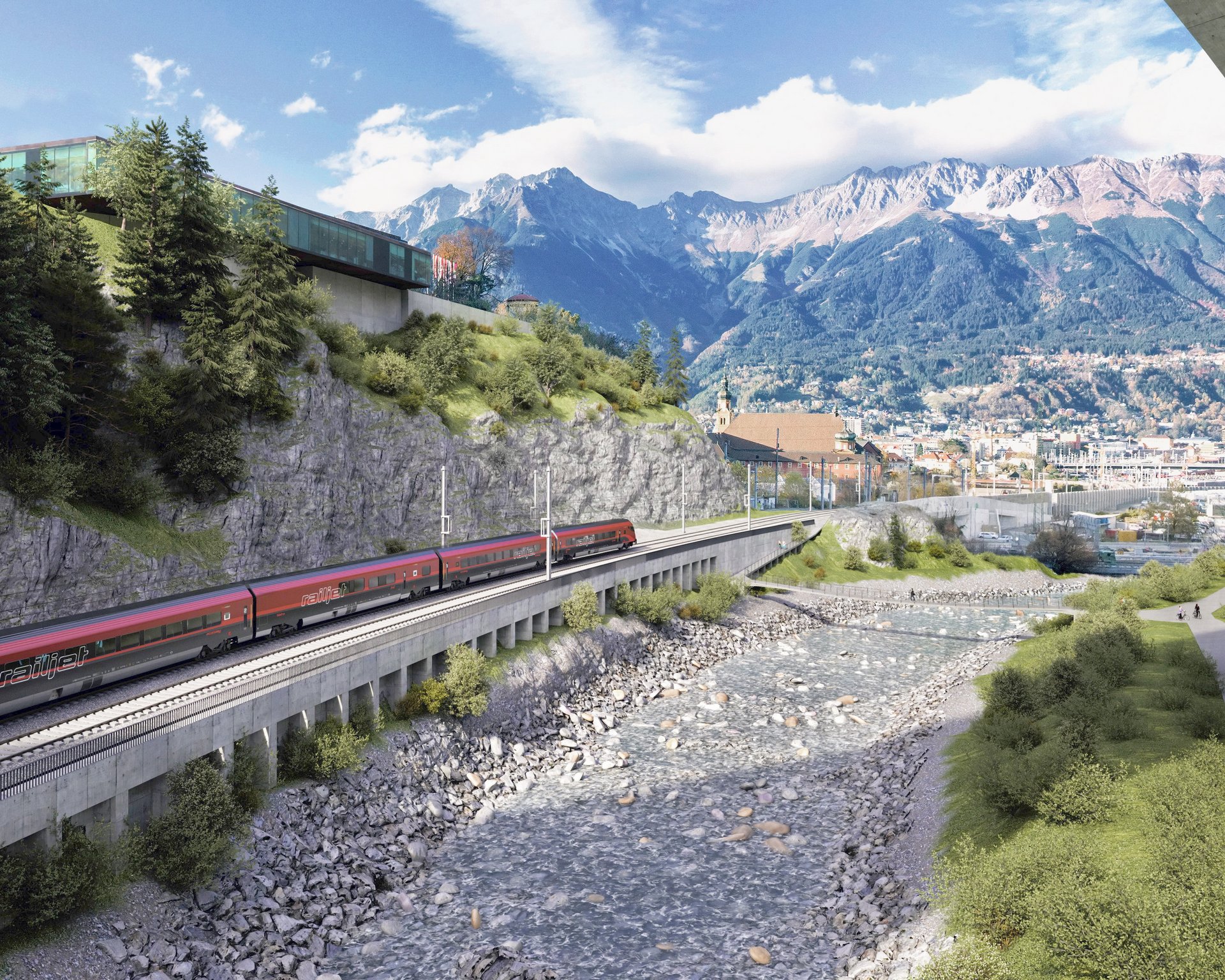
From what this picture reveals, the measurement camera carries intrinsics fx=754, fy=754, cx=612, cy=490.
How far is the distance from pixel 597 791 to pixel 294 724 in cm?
1363

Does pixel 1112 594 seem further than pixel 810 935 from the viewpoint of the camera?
Yes

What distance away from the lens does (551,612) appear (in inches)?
2005

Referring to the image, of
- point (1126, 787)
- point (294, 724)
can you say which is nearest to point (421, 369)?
point (294, 724)

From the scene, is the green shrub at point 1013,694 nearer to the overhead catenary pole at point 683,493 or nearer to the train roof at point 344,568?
the train roof at point 344,568

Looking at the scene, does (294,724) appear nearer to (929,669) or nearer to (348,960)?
(348,960)

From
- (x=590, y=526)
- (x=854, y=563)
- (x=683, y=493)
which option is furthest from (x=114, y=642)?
(x=854, y=563)

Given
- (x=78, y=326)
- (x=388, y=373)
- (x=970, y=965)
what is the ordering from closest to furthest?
(x=970, y=965) < (x=78, y=326) < (x=388, y=373)

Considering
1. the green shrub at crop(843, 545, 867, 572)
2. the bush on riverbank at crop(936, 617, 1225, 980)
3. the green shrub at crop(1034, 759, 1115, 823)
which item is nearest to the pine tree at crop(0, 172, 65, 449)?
the bush on riverbank at crop(936, 617, 1225, 980)

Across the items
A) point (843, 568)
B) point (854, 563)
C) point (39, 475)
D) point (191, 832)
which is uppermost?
point (39, 475)

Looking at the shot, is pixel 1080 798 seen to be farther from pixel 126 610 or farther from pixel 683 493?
pixel 683 493

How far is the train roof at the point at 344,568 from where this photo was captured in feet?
112

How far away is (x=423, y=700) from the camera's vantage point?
115 feet

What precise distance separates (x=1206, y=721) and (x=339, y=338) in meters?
62.2

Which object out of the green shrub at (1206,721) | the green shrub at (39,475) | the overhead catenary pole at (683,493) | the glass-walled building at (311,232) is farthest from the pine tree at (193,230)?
the green shrub at (1206,721)
